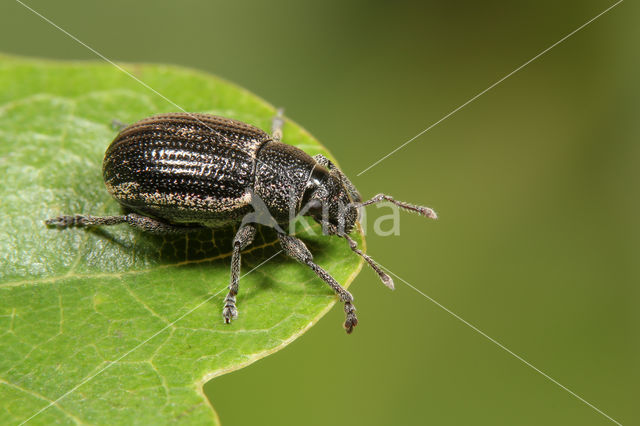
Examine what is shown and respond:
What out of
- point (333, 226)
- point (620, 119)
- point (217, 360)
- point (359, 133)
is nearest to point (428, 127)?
point (359, 133)

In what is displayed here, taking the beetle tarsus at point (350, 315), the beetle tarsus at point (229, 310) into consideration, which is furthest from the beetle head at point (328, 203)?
the beetle tarsus at point (229, 310)

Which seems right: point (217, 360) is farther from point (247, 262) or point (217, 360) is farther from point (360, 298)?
point (360, 298)

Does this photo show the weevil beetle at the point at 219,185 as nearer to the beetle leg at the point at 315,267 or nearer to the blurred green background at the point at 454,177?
the beetle leg at the point at 315,267

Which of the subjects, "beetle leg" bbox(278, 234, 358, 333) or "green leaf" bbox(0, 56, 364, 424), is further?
"beetle leg" bbox(278, 234, 358, 333)

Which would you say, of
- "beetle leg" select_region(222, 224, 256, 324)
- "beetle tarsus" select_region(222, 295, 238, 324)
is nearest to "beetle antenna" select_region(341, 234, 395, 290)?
"beetle leg" select_region(222, 224, 256, 324)

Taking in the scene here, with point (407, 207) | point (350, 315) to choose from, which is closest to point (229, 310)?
point (350, 315)

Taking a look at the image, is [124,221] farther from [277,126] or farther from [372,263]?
[372,263]

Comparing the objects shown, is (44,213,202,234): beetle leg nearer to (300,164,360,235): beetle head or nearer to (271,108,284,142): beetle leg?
(300,164,360,235): beetle head
